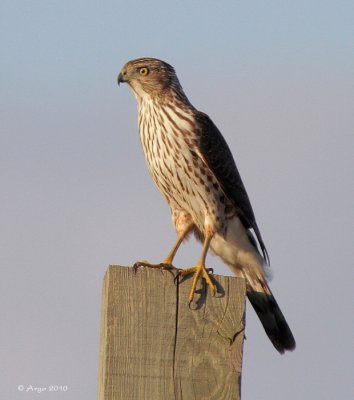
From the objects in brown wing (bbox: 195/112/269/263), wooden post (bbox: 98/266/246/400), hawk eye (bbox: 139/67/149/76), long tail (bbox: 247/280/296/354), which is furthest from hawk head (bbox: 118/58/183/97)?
wooden post (bbox: 98/266/246/400)

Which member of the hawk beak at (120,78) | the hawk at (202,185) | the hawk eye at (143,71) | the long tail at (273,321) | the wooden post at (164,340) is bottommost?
the wooden post at (164,340)

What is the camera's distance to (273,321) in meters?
6.28

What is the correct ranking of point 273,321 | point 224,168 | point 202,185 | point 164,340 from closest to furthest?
point 164,340 → point 273,321 → point 202,185 → point 224,168

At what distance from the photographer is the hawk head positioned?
7.13m

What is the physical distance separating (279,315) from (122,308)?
3022 mm

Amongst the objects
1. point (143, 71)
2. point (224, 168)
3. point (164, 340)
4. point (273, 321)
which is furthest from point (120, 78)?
point (164, 340)

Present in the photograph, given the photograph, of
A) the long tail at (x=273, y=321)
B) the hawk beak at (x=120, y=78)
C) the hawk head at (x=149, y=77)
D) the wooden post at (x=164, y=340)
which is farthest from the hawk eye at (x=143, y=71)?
the wooden post at (x=164, y=340)

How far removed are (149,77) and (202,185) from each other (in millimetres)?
1197

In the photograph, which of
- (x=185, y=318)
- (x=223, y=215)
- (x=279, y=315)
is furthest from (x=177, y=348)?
(x=223, y=215)

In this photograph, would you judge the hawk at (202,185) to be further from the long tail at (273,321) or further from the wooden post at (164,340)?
the wooden post at (164,340)

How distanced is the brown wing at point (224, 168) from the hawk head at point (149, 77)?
50cm

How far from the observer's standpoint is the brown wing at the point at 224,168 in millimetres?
6598

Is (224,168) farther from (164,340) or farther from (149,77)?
(164,340)

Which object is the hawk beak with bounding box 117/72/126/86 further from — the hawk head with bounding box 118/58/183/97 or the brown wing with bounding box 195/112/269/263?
the brown wing with bounding box 195/112/269/263
